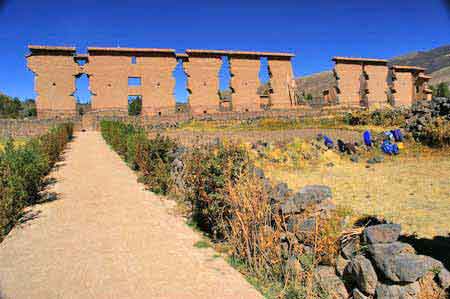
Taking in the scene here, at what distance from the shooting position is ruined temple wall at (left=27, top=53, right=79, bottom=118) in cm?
2967

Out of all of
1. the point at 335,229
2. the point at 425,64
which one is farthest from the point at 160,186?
the point at 425,64

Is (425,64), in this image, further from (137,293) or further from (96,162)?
(137,293)

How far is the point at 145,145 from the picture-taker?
1076 centimetres

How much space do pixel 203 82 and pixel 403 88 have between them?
73.5 ft

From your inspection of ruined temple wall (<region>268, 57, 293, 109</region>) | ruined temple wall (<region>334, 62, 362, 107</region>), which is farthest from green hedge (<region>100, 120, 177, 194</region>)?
ruined temple wall (<region>334, 62, 362, 107</region>)

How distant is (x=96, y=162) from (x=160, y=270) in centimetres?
1098

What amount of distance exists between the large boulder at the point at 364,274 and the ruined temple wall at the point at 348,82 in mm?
33308

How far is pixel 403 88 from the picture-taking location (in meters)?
39.7

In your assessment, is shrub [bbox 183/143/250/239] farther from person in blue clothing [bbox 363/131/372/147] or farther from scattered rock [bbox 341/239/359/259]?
person in blue clothing [bbox 363/131/372/147]

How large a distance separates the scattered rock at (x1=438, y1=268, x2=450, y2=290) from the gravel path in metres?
1.85

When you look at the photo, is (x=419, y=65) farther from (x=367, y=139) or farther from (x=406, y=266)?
(x=406, y=266)

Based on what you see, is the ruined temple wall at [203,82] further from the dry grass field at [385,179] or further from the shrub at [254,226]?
the shrub at [254,226]

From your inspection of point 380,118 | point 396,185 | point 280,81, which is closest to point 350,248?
point 396,185

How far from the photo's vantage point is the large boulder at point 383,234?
370 cm
